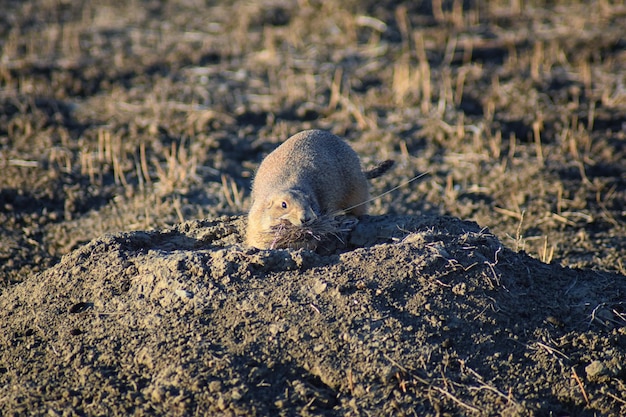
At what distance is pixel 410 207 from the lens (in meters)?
8.85

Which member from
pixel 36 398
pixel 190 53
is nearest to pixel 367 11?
pixel 190 53

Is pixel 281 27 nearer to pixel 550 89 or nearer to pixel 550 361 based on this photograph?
pixel 550 89

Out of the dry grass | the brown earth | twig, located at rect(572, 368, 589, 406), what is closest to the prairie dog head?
the brown earth

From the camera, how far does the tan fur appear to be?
607 centimetres

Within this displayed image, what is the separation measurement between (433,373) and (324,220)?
1781mm

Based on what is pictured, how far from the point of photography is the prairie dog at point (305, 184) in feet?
19.9

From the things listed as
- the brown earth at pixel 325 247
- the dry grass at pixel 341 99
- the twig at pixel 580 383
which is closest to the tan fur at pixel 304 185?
the brown earth at pixel 325 247

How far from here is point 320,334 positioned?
4.84 m

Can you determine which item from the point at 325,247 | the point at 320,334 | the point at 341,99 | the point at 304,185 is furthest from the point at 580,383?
the point at 341,99

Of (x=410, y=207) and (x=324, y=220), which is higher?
(x=324, y=220)

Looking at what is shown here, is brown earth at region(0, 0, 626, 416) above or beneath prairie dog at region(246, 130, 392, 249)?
beneath

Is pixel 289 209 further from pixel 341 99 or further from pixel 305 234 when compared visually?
pixel 341 99

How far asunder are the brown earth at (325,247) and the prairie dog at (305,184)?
421mm

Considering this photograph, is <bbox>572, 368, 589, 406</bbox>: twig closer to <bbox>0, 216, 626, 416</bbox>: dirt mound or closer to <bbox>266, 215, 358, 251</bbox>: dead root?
<bbox>0, 216, 626, 416</bbox>: dirt mound
